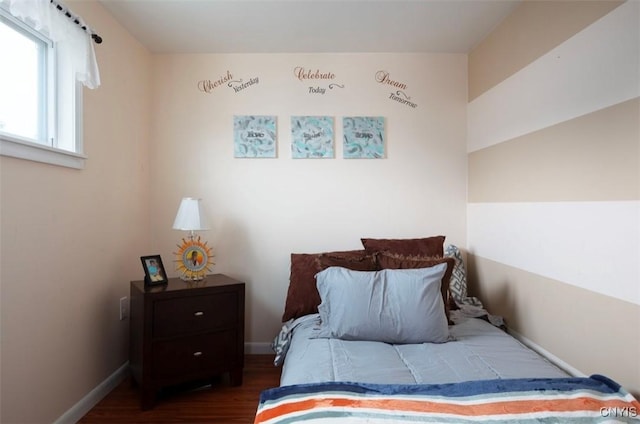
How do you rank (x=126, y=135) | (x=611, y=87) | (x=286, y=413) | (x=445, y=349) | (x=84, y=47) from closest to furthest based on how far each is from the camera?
(x=286, y=413) < (x=611, y=87) < (x=445, y=349) < (x=84, y=47) < (x=126, y=135)

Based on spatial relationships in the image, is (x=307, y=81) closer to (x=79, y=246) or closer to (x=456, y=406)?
(x=79, y=246)

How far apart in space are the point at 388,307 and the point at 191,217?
137cm

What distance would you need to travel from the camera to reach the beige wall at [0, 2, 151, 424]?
4.71ft

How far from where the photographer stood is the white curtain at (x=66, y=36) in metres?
1.44

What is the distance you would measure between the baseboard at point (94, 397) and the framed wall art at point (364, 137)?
2163mm

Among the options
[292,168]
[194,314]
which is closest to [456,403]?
[194,314]

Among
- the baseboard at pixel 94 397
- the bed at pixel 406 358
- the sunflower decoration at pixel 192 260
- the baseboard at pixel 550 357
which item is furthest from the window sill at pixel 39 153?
the baseboard at pixel 550 357

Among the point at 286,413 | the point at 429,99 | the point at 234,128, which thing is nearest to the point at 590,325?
the point at 286,413

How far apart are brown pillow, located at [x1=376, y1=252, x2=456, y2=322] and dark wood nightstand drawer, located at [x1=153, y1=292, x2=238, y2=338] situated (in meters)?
0.97

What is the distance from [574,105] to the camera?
5.15 feet

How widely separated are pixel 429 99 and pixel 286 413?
2.35 meters

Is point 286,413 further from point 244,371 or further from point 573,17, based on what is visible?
point 573,17

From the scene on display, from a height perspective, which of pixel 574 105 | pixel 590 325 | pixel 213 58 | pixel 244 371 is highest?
pixel 213 58

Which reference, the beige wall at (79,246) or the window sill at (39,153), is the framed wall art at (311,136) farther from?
the window sill at (39,153)
